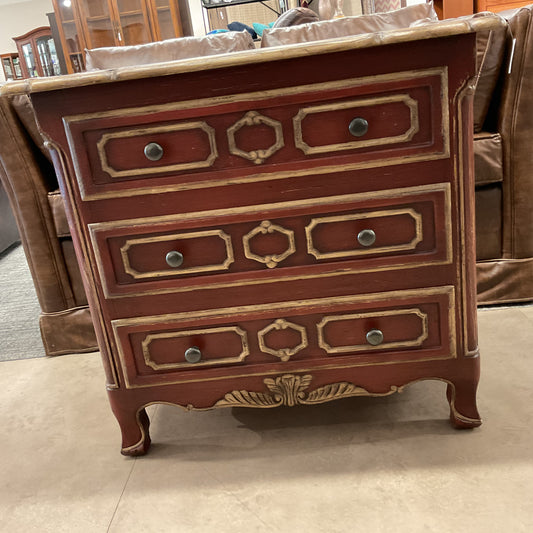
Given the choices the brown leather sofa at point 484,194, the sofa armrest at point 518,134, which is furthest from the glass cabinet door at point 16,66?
the sofa armrest at point 518,134

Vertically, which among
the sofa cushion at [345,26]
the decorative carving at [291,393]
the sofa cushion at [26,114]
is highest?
the sofa cushion at [345,26]

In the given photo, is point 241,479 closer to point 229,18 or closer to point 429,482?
point 429,482

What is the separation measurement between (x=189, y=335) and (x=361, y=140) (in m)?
0.57

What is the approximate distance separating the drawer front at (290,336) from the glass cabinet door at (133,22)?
5723 mm

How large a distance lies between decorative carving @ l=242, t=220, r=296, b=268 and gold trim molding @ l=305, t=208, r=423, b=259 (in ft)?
0.12

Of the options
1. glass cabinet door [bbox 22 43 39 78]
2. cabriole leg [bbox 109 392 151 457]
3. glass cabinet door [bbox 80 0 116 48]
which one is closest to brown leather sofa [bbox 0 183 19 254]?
cabriole leg [bbox 109 392 151 457]

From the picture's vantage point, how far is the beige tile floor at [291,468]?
106 centimetres

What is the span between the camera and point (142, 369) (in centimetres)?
122

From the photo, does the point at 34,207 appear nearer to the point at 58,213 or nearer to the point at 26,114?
the point at 58,213

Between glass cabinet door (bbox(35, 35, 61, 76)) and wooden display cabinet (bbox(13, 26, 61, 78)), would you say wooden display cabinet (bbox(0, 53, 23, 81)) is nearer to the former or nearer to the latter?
wooden display cabinet (bbox(13, 26, 61, 78))

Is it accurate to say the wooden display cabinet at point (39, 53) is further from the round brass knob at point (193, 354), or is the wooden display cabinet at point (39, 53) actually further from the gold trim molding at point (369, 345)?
the gold trim molding at point (369, 345)

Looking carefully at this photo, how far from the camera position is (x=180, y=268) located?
1.14m

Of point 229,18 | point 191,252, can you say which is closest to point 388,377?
point 191,252

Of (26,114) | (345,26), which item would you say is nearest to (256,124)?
(26,114)
